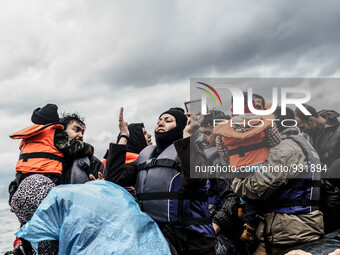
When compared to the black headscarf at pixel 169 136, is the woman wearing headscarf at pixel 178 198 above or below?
below

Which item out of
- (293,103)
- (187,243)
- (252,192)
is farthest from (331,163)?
(187,243)

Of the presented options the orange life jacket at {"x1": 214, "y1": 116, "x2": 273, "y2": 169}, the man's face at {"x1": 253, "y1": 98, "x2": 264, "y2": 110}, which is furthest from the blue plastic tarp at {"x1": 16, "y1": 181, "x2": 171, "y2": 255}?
the man's face at {"x1": 253, "y1": 98, "x2": 264, "y2": 110}

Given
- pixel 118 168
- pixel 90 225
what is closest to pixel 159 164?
pixel 118 168

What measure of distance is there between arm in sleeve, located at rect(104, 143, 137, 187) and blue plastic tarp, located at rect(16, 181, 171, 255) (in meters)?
0.94

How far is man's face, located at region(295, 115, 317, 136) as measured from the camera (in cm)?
444

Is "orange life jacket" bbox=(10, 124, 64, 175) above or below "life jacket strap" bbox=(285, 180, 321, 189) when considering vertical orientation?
above

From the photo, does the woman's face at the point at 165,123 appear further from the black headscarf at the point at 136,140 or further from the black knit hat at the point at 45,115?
the black knit hat at the point at 45,115

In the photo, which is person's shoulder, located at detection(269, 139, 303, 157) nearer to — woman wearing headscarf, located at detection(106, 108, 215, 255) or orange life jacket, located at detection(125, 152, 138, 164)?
woman wearing headscarf, located at detection(106, 108, 215, 255)

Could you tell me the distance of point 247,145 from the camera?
317 cm

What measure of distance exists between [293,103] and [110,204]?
9.29 feet

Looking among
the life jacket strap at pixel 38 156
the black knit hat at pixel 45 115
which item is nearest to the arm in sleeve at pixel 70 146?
the life jacket strap at pixel 38 156

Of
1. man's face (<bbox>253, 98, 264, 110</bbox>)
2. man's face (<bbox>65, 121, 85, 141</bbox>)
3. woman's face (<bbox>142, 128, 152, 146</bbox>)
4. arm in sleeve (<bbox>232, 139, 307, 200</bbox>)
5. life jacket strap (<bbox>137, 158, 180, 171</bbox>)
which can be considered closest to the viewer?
life jacket strap (<bbox>137, 158, 180, 171</bbox>)

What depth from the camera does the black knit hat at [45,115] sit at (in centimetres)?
442

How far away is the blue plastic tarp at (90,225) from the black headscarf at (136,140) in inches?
91.1
